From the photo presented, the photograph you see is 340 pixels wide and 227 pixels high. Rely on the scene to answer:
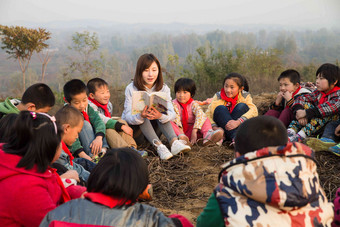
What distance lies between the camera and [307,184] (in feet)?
4.66

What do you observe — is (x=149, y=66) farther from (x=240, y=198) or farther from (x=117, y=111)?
(x=117, y=111)

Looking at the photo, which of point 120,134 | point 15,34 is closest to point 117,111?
point 15,34

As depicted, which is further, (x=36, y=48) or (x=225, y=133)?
(x=36, y=48)

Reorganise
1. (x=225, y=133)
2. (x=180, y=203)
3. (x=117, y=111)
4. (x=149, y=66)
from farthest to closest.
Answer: (x=117, y=111) < (x=225, y=133) < (x=149, y=66) < (x=180, y=203)

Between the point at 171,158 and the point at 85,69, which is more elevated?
the point at 85,69

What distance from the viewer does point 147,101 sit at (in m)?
4.04

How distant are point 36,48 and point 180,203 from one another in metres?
7.80

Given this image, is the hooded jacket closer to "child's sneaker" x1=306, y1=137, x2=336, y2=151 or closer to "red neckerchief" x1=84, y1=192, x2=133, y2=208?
"red neckerchief" x1=84, y1=192, x2=133, y2=208

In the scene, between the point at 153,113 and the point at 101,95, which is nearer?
the point at 153,113

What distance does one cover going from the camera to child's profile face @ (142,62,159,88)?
4328 mm

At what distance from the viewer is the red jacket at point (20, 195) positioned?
1692 mm

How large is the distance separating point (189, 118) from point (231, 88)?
30.3 inches

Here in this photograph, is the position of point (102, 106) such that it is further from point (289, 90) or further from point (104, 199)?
point (104, 199)

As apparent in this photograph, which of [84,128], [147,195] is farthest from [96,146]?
[147,195]
